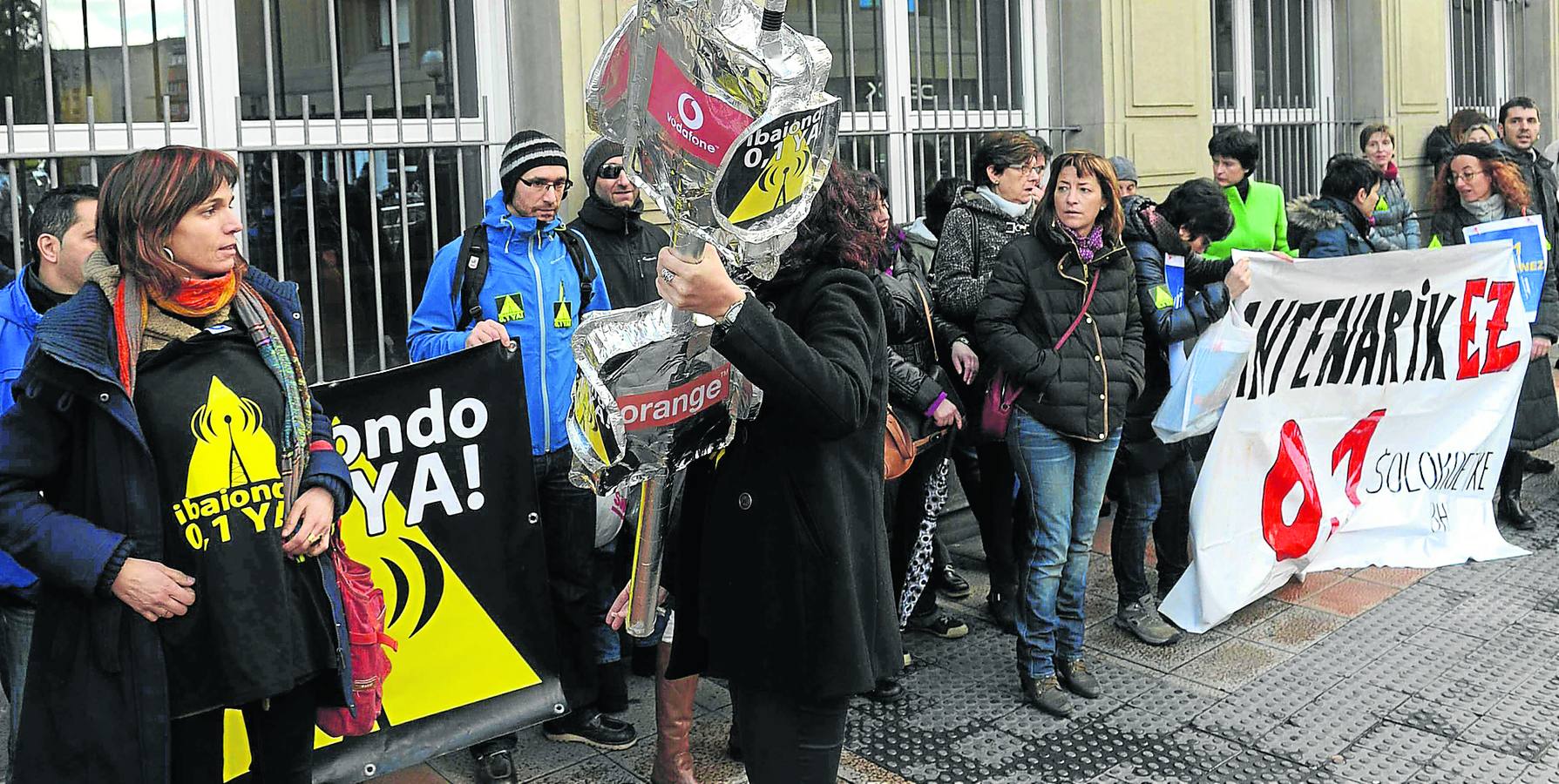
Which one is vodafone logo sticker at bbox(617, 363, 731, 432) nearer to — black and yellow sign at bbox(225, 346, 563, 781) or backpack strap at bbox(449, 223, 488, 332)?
black and yellow sign at bbox(225, 346, 563, 781)

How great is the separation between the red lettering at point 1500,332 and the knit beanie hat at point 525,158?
4363 mm

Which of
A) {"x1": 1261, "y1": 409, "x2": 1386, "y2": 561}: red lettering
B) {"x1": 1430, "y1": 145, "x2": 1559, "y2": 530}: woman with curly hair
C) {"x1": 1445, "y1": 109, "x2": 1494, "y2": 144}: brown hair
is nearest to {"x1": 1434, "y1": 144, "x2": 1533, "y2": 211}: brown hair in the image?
{"x1": 1430, "y1": 145, "x2": 1559, "y2": 530}: woman with curly hair

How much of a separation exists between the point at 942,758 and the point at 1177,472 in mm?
1807

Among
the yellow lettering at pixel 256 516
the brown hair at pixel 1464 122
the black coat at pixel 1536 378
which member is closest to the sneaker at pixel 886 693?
the yellow lettering at pixel 256 516

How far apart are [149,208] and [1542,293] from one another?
246 inches

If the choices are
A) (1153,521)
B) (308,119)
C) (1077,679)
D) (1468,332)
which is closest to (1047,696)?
(1077,679)

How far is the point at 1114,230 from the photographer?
4602 mm

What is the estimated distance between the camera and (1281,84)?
33.1 feet

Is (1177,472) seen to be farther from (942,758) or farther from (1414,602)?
(942,758)

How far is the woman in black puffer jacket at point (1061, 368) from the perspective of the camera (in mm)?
4512

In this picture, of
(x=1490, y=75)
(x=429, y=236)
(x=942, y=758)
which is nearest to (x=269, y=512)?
(x=942, y=758)

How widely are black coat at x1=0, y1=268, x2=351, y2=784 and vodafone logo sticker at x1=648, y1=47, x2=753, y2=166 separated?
3.84 feet

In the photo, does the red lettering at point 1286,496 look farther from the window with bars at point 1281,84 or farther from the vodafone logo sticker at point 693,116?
the window with bars at point 1281,84

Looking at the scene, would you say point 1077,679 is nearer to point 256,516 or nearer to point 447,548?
point 447,548
